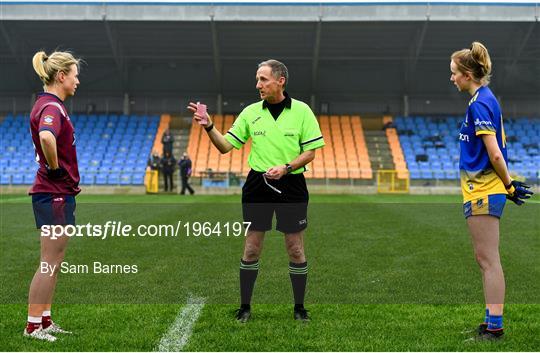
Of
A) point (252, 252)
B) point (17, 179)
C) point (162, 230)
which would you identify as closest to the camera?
point (252, 252)

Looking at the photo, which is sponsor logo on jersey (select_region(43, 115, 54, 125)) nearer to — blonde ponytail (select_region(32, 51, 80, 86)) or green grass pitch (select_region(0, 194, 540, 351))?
blonde ponytail (select_region(32, 51, 80, 86))

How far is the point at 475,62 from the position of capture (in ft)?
14.5

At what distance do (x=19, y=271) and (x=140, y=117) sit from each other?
30.0m

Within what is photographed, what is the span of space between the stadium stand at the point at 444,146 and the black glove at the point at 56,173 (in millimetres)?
27548

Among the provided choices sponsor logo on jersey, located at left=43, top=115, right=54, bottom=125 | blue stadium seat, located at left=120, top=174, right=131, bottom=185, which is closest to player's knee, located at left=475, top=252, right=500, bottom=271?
sponsor logo on jersey, located at left=43, top=115, right=54, bottom=125

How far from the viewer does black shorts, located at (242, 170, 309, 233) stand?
16.2ft

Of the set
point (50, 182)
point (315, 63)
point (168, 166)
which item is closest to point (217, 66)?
point (315, 63)

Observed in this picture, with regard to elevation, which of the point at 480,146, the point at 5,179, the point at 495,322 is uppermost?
the point at 480,146

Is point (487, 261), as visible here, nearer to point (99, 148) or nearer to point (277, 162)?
point (277, 162)

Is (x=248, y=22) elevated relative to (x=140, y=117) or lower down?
elevated

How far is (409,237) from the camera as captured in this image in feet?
34.5

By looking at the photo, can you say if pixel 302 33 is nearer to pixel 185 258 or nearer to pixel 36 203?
pixel 185 258

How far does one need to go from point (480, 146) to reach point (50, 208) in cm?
328

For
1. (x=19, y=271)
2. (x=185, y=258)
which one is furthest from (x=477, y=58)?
(x=19, y=271)
